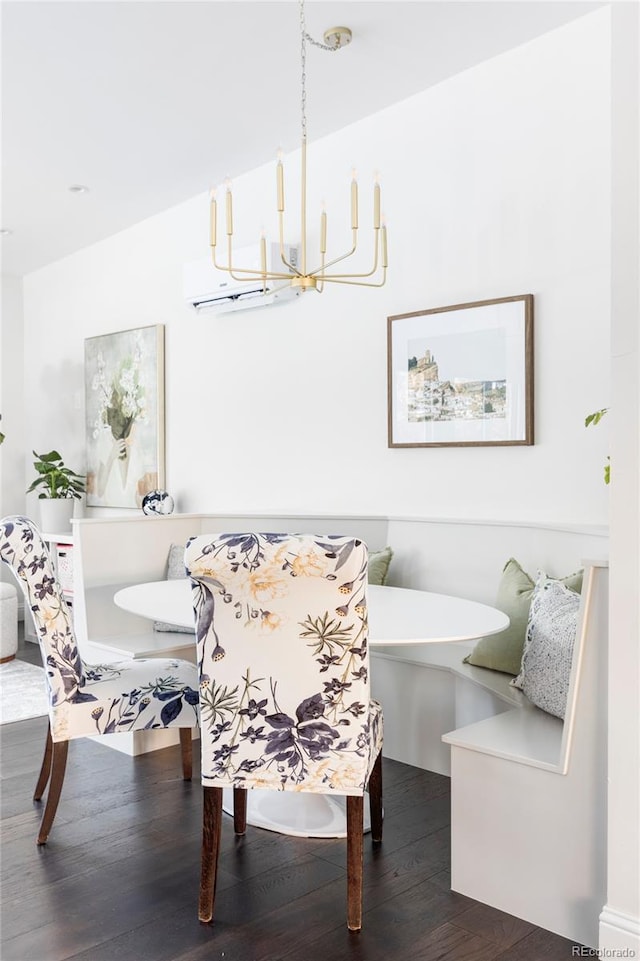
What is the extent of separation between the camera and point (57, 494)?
216 inches

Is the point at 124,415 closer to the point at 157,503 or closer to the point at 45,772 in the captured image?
the point at 157,503

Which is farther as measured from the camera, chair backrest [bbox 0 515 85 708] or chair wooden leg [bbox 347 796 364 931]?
chair backrest [bbox 0 515 85 708]

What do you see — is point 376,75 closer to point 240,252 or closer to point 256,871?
point 240,252

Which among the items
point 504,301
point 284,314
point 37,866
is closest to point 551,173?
point 504,301

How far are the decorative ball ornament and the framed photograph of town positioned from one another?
1.62 m

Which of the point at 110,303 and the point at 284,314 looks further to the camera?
the point at 110,303

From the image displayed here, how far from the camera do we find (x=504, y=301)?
3.10 m

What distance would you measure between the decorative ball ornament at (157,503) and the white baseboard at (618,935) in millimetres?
3267

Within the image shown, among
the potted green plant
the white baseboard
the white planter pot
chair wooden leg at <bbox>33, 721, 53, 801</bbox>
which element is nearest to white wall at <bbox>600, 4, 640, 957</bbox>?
the white baseboard

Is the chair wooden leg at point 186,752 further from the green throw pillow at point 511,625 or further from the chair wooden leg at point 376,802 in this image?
the green throw pillow at point 511,625

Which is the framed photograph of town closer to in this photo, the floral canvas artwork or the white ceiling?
the white ceiling

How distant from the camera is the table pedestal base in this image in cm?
248

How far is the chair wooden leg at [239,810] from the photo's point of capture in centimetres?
247

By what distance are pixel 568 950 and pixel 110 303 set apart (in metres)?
4.66
